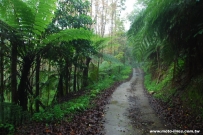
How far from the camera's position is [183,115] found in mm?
3828

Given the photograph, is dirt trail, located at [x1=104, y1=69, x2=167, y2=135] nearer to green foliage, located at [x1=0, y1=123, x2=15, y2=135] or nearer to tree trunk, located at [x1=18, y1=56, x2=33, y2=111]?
green foliage, located at [x1=0, y1=123, x2=15, y2=135]

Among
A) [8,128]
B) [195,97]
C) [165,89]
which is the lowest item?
[8,128]

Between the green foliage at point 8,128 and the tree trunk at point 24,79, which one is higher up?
the tree trunk at point 24,79

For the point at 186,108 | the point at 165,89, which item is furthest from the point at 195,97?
the point at 165,89

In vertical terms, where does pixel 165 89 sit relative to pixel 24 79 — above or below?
below

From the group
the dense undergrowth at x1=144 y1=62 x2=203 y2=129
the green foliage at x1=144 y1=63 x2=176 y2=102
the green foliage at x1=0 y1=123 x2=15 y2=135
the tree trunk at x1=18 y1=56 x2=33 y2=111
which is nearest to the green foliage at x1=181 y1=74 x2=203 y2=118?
the dense undergrowth at x1=144 y1=62 x2=203 y2=129

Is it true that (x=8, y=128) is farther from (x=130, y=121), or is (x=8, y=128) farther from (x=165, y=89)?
(x=165, y=89)

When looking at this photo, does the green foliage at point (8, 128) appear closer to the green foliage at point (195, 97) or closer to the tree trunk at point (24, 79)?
the tree trunk at point (24, 79)

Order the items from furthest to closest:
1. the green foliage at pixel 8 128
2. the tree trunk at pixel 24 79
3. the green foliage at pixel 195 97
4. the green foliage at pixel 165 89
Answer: the green foliage at pixel 165 89
the tree trunk at pixel 24 79
the green foliage at pixel 195 97
the green foliage at pixel 8 128

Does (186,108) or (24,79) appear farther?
(186,108)

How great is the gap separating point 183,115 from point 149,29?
7.04 ft

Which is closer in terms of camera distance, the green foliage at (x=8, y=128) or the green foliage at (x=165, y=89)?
the green foliage at (x=8, y=128)

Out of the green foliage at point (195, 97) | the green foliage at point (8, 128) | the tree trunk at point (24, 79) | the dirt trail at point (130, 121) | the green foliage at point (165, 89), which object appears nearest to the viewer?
the green foliage at point (8, 128)

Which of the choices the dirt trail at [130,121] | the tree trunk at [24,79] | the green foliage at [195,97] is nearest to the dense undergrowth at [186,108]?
the green foliage at [195,97]
